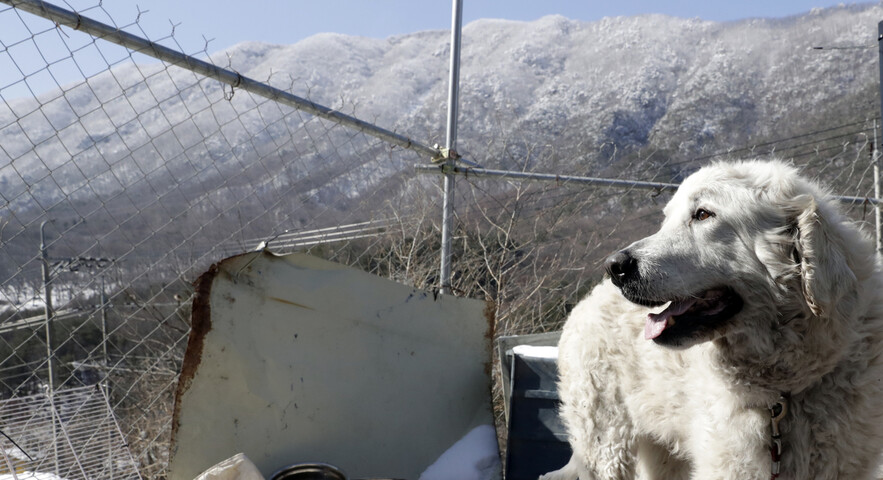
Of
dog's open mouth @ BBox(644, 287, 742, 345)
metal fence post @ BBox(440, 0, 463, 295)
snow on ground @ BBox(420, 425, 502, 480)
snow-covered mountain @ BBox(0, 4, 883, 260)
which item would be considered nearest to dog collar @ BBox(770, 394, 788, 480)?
dog's open mouth @ BBox(644, 287, 742, 345)

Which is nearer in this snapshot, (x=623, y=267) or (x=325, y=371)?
(x=623, y=267)

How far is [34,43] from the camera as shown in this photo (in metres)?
2.21

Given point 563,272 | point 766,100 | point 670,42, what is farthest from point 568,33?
point 563,272

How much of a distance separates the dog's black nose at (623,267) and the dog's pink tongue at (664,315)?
182 mm

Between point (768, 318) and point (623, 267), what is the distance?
49 centimetres

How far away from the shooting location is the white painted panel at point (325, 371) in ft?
8.47

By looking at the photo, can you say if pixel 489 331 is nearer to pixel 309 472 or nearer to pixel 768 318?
pixel 309 472

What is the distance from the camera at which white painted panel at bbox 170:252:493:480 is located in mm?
2582

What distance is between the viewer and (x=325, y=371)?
296 centimetres

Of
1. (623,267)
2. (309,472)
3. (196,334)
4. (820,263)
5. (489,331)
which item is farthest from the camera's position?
(489,331)

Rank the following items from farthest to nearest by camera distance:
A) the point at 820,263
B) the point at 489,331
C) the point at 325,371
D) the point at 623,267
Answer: the point at 489,331
the point at 325,371
the point at 623,267
the point at 820,263

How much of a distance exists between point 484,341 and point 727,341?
1681 mm

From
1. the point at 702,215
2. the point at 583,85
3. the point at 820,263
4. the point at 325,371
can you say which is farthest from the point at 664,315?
the point at 583,85

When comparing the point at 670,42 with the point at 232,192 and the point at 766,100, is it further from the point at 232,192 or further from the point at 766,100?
the point at 232,192
